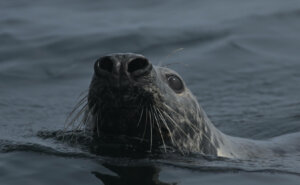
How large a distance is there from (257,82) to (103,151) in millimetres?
5196

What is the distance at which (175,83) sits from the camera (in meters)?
A: 5.54

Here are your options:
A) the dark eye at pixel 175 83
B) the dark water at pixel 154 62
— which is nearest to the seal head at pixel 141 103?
the dark eye at pixel 175 83

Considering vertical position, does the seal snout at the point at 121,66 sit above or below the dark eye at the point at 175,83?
above

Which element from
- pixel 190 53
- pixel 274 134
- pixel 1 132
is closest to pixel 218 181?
pixel 1 132

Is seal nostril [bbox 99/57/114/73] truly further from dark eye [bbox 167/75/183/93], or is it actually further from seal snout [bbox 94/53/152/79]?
dark eye [bbox 167/75/183/93]

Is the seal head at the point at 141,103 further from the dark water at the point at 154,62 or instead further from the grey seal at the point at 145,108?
the dark water at the point at 154,62

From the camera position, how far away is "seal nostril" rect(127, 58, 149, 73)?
4789 millimetres

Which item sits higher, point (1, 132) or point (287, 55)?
point (287, 55)

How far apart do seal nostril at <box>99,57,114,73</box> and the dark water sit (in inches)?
31.2

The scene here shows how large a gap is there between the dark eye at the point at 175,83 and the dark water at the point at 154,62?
57 centimetres

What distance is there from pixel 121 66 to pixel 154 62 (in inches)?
244

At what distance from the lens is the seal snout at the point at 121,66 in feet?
15.4

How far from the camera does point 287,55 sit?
11453 millimetres

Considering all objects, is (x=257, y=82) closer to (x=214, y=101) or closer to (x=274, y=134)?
(x=214, y=101)
